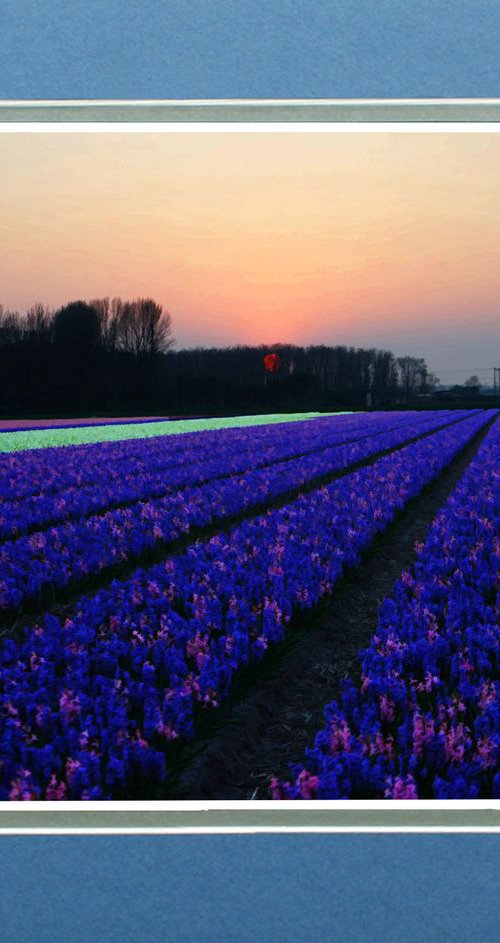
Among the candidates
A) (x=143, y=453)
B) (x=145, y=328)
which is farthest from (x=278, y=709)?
(x=143, y=453)

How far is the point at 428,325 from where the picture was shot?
5.71 meters

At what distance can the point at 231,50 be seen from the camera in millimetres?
4426

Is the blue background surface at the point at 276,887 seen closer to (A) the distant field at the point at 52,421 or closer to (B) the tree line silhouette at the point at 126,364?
(B) the tree line silhouette at the point at 126,364

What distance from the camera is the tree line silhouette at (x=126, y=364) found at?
5.71 metres

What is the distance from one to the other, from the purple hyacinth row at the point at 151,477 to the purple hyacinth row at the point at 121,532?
272mm

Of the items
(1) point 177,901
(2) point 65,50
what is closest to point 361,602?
(1) point 177,901

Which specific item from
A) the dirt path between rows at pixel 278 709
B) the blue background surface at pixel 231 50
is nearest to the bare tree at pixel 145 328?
the blue background surface at pixel 231 50

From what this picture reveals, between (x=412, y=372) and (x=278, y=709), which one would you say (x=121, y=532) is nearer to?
(x=278, y=709)

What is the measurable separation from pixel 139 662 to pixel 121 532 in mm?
2610

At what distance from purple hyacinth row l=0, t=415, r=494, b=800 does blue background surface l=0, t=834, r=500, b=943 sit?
26.5 inches

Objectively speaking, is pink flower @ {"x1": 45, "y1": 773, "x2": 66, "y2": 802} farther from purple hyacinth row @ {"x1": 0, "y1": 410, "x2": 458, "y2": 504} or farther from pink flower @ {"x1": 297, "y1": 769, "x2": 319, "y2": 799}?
purple hyacinth row @ {"x1": 0, "y1": 410, "x2": 458, "y2": 504}

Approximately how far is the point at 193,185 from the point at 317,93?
2.94ft

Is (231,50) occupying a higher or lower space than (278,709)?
higher

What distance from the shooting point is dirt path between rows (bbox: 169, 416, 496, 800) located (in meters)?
2.98
